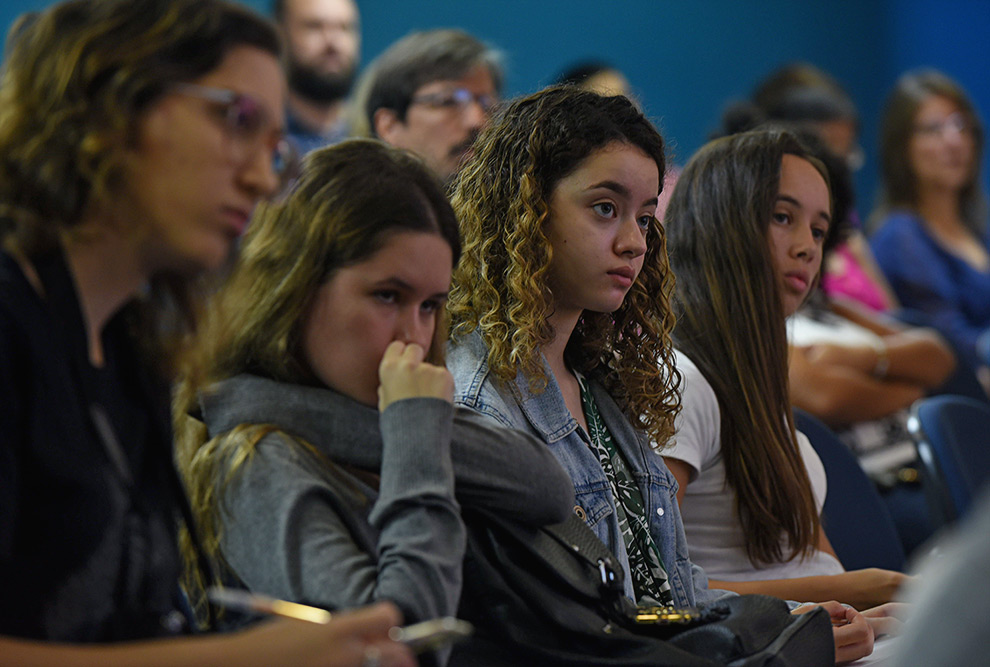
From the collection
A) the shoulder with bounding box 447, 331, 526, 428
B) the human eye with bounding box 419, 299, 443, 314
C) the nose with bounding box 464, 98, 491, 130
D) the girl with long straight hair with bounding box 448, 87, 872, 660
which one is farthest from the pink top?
the human eye with bounding box 419, 299, 443, 314

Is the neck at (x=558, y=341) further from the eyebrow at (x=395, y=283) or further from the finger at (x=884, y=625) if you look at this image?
the finger at (x=884, y=625)

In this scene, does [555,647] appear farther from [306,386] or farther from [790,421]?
[790,421]

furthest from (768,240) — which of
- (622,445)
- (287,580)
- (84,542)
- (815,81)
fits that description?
(815,81)

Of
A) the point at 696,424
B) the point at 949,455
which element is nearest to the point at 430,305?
the point at 696,424

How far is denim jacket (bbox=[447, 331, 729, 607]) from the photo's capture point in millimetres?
1624

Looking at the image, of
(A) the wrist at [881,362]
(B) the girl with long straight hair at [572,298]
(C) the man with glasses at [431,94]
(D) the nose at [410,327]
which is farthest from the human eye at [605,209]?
(A) the wrist at [881,362]

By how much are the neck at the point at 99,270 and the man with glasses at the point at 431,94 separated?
1.92m

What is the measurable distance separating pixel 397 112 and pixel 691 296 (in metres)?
1.29

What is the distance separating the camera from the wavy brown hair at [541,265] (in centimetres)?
168

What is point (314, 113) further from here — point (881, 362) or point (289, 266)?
point (289, 266)

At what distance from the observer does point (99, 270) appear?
42.9 inches

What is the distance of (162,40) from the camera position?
106 cm

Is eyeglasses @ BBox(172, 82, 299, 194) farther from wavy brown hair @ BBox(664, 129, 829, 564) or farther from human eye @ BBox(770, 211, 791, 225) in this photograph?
human eye @ BBox(770, 211, 791, 225)

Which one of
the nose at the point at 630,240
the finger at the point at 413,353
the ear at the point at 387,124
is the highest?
the ear at the point at 387,124
